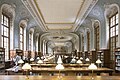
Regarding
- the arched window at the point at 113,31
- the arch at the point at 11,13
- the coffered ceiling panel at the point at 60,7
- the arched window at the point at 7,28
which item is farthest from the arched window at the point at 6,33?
the arched window at the point at 113,31

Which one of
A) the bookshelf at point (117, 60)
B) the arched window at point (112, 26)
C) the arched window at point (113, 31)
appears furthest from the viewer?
the arched window at point (113, 31)

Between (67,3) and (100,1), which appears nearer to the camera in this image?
(100,1)

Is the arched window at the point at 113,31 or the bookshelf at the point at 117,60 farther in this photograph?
the arched window at the point at 113,31

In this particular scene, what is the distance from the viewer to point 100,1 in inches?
439

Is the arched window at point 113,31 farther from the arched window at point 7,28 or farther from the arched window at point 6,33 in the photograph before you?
the arched window at point 6,33

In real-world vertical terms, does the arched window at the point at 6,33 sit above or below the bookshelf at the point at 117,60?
above

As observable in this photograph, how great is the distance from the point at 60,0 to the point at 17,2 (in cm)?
229

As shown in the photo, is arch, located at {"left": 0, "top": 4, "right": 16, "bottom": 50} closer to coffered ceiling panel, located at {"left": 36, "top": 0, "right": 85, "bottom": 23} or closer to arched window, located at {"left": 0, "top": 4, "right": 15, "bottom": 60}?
arched window, located at {"left": 0, "top": 4, "right": 15, "bottom": 60}

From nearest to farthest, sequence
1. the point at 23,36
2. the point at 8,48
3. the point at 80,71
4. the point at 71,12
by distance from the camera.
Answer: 1. the point at 80,71
2. the point at 8,48
3. the point at 71,12
4. the point at 23,36

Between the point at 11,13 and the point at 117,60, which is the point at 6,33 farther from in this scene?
the point at 117,60

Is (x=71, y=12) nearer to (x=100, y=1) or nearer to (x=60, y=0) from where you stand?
(x=60, y=0)

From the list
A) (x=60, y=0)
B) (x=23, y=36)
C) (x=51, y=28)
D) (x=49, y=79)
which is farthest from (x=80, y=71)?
(x=51, y=28)

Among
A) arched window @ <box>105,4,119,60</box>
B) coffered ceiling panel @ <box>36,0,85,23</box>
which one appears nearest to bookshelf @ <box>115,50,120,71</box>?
arched window @ <box>105,4,119,60</box>

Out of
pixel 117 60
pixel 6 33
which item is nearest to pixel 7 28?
pixel 6 33
